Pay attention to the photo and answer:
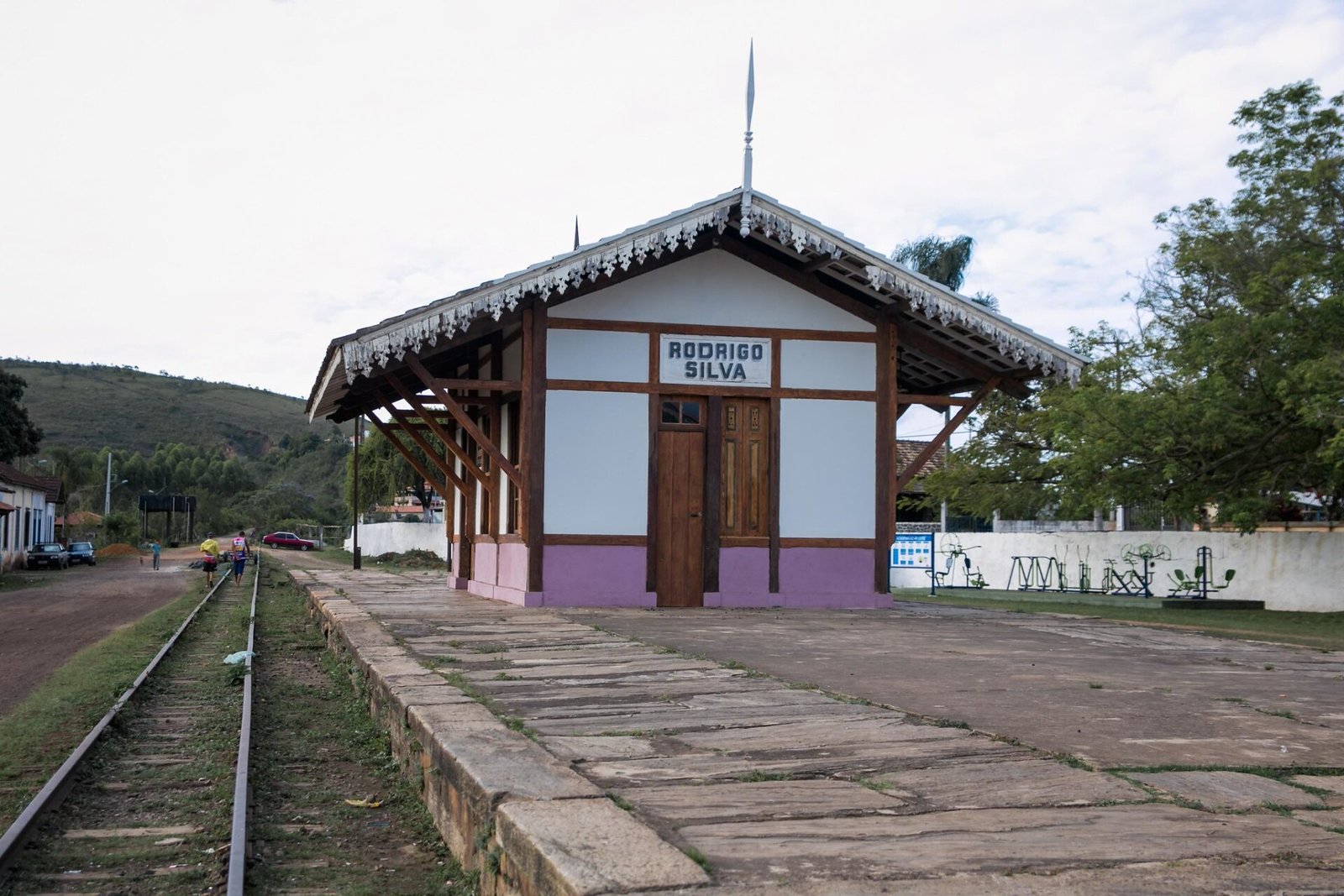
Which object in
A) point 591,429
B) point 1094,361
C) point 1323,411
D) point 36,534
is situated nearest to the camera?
point 591,429

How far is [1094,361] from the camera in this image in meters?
24.4

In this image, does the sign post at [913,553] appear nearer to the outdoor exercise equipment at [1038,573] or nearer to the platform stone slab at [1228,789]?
the outdoor exercise equipment at [1038,573]

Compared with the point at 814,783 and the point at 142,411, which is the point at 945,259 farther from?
the point at 142,411

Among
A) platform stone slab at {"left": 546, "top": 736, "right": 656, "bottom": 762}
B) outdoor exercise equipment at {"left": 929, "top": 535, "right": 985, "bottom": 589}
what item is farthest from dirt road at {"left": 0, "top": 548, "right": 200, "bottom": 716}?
outdoor exercise equipment at {"left": 929, "top": 535, "right": 985, "bottom": 589}

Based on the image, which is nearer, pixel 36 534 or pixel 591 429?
pixel 591 429

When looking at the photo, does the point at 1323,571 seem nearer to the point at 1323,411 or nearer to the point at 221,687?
the point at 1323,411

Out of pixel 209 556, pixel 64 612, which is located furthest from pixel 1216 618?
pixel 209 556

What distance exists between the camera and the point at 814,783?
467 centimetres

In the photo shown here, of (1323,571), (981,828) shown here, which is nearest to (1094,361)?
(1323,571)

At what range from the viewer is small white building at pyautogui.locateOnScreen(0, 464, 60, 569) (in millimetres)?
45656

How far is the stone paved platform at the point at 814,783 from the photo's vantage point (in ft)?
11.5

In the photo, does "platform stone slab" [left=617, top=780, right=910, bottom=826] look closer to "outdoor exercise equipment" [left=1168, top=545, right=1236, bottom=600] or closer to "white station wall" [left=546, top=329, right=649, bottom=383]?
"white station wall" [left=546, top=329, right=649, bottom=383]

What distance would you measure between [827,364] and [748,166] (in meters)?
2.63

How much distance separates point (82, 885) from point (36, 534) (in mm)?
57188
